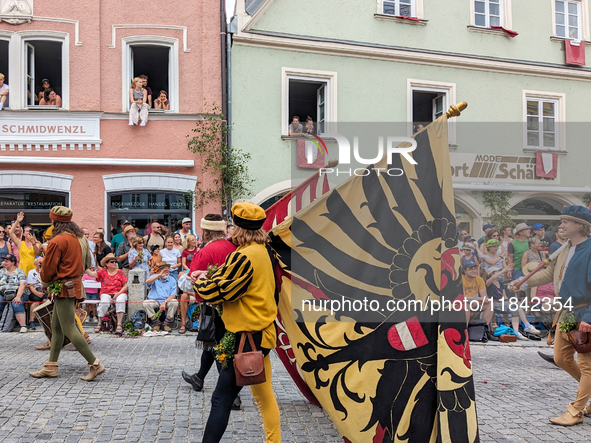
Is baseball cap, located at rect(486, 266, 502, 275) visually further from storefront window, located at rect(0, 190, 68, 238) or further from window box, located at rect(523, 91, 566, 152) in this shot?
storefront window, located at rect(0, 190, 68, 238)

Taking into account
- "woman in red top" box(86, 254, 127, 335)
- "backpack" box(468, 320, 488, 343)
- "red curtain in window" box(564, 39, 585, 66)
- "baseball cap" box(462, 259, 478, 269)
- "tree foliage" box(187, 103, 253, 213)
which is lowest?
"backpack" box(468, 320, 488, 343)

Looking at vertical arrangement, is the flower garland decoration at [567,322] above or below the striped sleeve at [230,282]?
below

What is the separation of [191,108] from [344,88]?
164 inches

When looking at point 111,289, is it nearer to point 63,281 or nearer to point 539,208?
point 63,281

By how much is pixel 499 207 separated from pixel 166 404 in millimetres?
12777

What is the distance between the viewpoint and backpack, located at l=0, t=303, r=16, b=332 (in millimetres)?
9648

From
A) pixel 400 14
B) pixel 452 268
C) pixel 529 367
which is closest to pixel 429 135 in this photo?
pixel 452 268

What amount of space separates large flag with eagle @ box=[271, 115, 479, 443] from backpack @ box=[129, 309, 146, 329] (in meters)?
6.17

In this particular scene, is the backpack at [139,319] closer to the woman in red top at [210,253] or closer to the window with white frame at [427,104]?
the woman in red top at [210,253]

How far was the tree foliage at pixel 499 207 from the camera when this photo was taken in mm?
14926

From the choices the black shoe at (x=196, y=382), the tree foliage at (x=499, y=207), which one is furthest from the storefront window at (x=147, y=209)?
the black shoe at (x=196, y=382)

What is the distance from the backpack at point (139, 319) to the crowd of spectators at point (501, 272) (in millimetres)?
5610

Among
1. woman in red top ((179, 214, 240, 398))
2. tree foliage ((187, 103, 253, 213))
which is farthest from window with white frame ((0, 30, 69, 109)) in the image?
woman in red top ((179, 214, 240, 398))

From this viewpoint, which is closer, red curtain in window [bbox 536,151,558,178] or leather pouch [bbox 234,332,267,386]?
leather pouch [bbox 234,332,267,386]
